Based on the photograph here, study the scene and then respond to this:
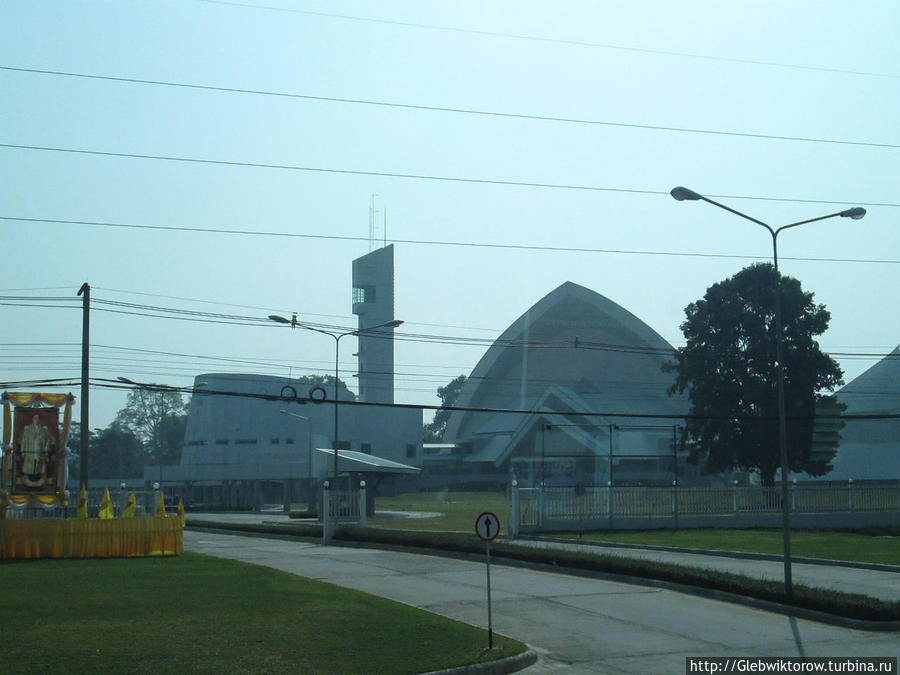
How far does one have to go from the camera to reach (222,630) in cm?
1166

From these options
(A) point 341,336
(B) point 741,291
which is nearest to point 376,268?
(B) point 741,291

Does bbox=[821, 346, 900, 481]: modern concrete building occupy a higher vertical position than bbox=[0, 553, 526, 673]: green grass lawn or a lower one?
higher

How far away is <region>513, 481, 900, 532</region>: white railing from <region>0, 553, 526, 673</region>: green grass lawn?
50.6 ft

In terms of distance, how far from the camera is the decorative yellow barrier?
2328cm

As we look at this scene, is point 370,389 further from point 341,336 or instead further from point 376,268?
point 341,336

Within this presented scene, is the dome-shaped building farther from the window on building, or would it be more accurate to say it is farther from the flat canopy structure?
the flat canopy structure

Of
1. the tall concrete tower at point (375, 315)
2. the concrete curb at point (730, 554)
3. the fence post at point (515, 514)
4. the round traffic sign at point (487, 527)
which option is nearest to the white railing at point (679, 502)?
the fence post at point (515, 514)

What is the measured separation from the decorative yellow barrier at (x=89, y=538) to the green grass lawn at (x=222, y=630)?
5.95 metres

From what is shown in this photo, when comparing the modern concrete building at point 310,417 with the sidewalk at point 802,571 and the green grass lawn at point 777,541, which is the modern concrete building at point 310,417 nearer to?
the green grass lawn at point 777,541

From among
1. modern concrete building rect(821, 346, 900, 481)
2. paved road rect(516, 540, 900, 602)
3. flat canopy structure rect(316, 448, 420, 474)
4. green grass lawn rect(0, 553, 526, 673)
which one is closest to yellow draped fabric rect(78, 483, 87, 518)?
green grass lawn rect(0, 553, 526, 673)

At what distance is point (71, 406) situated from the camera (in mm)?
25859

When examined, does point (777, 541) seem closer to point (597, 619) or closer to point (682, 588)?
point (682, 588)

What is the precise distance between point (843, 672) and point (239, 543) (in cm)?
2370

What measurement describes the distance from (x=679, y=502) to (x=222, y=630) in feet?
84.7
